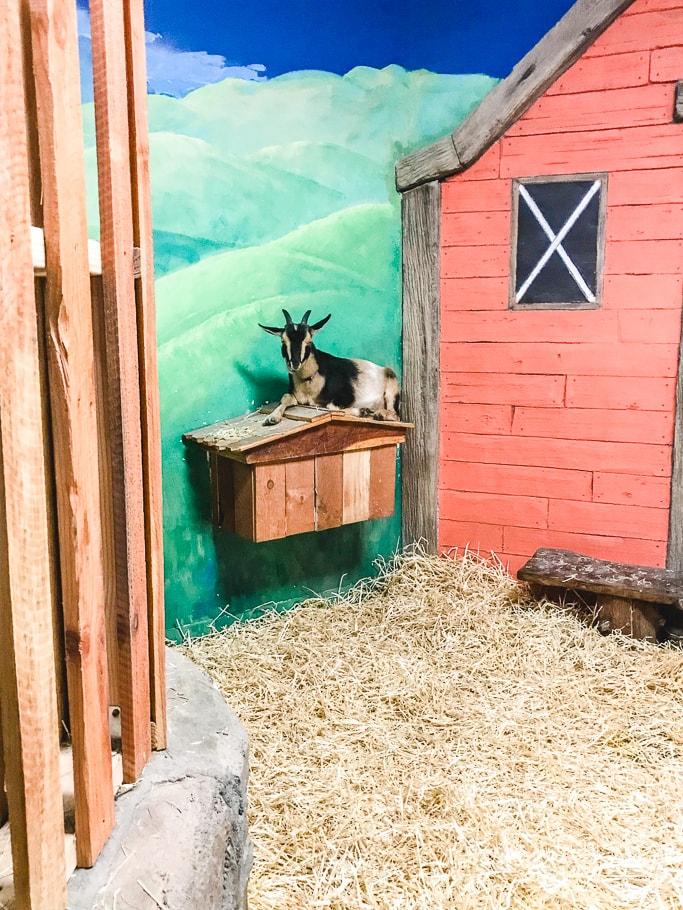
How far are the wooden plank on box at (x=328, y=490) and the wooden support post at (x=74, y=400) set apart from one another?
196 cm

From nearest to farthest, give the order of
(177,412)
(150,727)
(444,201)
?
(150,727) < (177,412) < (444,201)

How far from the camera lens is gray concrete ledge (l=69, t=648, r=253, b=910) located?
131 cm

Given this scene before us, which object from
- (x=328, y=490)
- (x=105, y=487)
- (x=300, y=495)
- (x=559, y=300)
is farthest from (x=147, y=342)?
(x=559, y=300)

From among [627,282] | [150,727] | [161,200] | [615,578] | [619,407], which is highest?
[161,200]

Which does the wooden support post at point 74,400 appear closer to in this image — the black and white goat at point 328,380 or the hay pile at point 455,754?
the hay pile at point 455,754

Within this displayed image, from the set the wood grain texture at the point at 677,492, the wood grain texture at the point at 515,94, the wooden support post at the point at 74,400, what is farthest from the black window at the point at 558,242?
the wooden support post at the point at 74,400

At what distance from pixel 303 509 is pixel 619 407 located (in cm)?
167

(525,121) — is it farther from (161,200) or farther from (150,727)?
(150,727)

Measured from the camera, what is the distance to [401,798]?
7.39ft

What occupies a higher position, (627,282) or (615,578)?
(627,282)

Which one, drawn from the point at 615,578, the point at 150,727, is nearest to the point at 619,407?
the point at 615,578

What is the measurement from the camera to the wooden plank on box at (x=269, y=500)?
3.06 m

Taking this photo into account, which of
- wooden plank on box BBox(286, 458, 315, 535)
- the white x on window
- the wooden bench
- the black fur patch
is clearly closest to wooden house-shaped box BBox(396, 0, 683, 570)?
the white x on window

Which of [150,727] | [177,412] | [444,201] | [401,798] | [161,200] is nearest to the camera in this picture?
[150,727]
